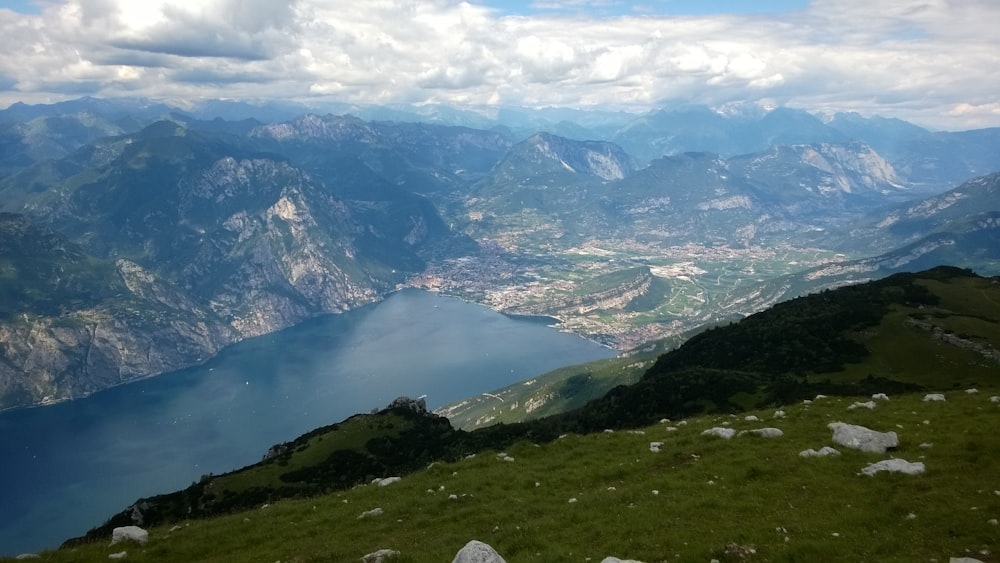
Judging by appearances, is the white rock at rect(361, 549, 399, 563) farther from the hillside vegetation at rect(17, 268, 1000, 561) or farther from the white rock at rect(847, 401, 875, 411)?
the white rock at rect(847, 401, 875, 411)

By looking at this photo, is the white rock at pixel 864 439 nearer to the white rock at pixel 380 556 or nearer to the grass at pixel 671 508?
the grass at pixel 671 508

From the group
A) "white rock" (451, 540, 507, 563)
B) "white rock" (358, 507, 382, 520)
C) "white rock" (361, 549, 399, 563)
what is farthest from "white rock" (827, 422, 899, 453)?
"white rock" (358, 507, 382, 520)

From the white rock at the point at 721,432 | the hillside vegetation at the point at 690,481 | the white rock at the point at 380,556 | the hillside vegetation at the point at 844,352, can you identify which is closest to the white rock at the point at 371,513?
the hillside vegetation at the point at 690,481

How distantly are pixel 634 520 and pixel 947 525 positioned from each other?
11025 mm

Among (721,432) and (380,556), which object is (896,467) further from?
(380,556)

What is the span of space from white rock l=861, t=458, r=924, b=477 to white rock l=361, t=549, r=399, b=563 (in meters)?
21.7

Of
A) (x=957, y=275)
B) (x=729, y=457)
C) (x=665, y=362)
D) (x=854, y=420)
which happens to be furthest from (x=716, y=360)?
(x=729, y=457)

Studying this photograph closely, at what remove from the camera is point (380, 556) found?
22.6 metres

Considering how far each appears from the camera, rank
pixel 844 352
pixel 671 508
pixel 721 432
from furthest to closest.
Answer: pixel 844 352, pixel 721 432, pixel 671 508

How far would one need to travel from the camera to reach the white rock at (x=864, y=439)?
30.9m

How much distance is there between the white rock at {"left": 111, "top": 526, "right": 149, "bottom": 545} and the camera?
92.9 ft

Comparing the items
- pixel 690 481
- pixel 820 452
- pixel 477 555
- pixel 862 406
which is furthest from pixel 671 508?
pixel 862 406

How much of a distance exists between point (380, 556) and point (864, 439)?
25.8m

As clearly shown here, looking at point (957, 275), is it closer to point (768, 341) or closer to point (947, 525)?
point (768, 341)
